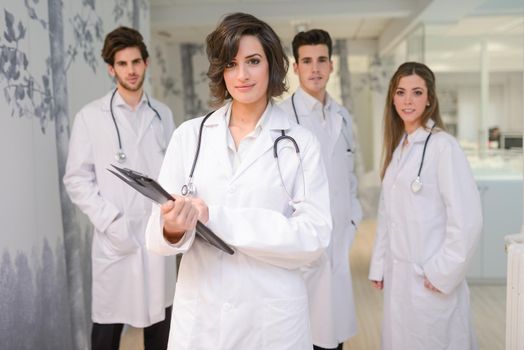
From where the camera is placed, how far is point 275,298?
1.42 meters

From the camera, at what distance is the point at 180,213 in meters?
1.22

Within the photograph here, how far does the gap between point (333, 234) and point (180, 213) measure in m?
1.47

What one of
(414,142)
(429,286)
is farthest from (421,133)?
(429,286)

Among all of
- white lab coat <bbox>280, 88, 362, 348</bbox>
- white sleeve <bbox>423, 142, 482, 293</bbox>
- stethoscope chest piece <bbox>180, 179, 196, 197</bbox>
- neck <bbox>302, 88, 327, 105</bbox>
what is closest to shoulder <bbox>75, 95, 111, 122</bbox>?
white lab coat <bbox>280, 88, 362, 348</bbox>

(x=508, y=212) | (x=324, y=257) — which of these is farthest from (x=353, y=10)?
(x=324, y=257)

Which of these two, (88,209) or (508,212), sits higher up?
(88,209)

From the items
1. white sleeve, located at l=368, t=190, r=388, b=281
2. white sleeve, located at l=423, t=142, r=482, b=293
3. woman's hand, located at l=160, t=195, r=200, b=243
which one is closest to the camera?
woman's hand, located at l=160, t=195, r=200, b=243

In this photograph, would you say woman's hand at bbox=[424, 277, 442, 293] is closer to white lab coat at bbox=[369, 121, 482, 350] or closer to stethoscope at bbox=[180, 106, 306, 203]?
white lab coat at bbox=[369, 121, 482, 350]

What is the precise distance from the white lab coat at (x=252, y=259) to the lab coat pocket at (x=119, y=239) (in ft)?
3.34

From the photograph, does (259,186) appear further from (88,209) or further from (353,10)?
(353,10)

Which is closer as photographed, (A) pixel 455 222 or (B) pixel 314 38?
(A) pixel 455 222

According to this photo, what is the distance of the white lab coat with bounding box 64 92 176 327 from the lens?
247 cm

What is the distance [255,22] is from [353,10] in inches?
170

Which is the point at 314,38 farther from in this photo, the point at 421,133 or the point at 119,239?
the point at 119,239
